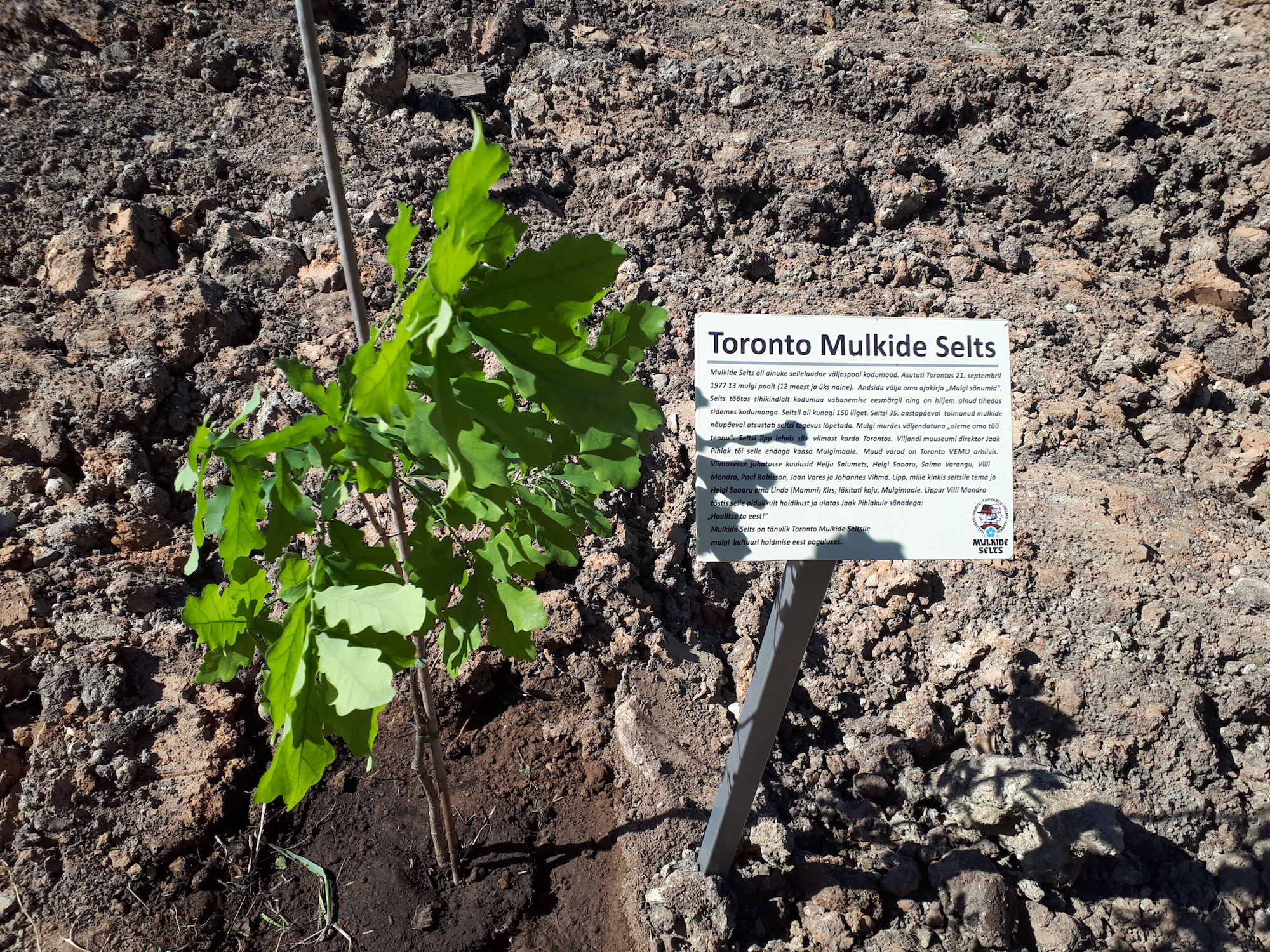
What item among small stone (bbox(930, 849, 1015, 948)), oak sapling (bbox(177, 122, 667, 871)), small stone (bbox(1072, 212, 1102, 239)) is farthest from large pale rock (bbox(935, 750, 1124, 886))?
small stone (bbox(1072, 212, 1102, 239))

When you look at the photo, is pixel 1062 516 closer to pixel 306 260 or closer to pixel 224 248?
pixel 306 260

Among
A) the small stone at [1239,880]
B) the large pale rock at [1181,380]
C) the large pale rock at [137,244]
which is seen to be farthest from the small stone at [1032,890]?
the large pale rock at [137,244]

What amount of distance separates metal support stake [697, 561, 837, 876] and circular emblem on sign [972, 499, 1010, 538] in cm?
32

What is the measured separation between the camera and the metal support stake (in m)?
1.56

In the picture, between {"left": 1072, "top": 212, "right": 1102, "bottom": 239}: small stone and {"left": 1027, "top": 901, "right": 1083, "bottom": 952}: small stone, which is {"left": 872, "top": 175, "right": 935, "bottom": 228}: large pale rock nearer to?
{"left": 1072, "top": 212, "right": 1102, "bottom": 239}: small stone

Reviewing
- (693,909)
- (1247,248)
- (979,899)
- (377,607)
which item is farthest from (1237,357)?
(377,607)

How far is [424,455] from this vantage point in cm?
101

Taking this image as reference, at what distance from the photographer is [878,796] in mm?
2332

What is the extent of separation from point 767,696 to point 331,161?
1.37 m

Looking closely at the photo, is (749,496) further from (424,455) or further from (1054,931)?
(1054,931)

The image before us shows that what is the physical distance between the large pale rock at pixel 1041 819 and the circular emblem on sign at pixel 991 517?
0.96 m

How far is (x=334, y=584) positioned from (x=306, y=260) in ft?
9.36

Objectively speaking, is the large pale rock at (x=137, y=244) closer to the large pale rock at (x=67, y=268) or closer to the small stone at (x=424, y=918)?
the large pale rock at (x=67, y=268)

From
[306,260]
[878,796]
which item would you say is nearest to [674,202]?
[306,260]
